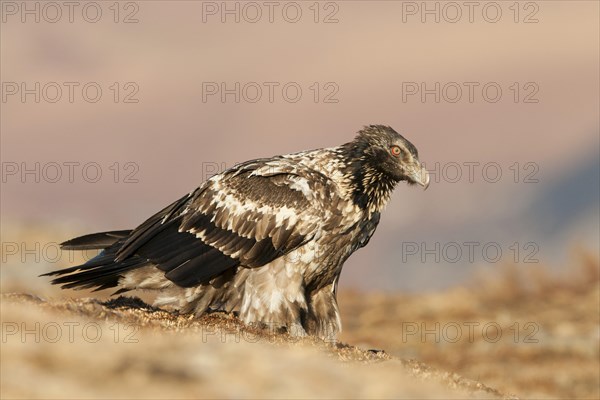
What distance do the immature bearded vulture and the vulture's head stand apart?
14mm

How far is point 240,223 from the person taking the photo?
13086 millimetres

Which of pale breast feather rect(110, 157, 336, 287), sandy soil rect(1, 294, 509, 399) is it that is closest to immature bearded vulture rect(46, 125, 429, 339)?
pale breast feather rect(110, 157, 336, 287)

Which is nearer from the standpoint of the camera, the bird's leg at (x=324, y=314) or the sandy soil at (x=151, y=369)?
the sandy soil at (x=151, y=369)

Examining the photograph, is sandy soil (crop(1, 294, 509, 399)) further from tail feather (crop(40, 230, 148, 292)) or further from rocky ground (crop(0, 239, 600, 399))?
tail feather (crop(40, 230, 148, 292))

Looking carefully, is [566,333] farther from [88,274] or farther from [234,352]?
[234,352]

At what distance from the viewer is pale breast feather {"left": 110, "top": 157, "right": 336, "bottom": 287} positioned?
12672 mm

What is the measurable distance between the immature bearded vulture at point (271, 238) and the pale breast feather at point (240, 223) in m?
0.01

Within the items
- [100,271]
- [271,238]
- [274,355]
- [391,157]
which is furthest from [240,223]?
[274,355]

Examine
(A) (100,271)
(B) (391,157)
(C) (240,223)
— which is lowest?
(A) (100,271)

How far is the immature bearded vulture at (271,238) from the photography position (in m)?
12.6

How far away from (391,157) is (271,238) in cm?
209

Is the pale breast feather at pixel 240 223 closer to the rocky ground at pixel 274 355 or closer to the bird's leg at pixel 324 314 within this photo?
the rocky ground at pixel 274 355

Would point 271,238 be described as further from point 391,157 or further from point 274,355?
point 274,355

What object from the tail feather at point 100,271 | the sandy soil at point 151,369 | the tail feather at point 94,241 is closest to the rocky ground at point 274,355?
the sandy soil at point 151,369
